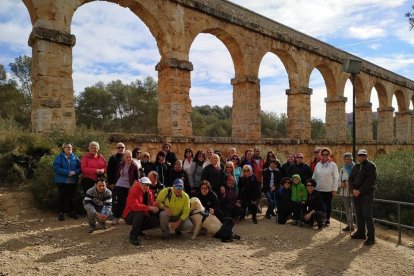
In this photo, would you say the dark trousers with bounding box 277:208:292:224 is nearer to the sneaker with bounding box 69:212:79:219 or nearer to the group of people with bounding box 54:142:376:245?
the group of people with bounding box 54:142:376:245

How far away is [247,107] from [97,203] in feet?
29.2

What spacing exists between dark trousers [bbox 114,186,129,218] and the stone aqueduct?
327cm

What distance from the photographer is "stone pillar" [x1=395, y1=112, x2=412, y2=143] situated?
2558cm

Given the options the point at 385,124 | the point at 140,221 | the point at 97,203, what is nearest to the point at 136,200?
the point at 140,221

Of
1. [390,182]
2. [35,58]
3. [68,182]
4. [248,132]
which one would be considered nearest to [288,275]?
[68,182]

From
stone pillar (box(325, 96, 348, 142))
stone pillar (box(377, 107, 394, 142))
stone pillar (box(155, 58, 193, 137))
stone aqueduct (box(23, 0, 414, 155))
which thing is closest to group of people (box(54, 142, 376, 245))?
stone aqueduct (box(23, 0, 414, 155))

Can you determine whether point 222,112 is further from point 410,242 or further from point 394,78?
point 410,242

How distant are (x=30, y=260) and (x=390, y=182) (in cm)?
860

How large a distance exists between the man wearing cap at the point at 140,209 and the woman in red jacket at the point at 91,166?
3.67ft

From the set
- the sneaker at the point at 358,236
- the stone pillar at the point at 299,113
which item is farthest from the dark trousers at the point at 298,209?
the stone pillar at the point at 299,113

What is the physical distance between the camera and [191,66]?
11703 millimetres

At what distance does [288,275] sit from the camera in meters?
4.48

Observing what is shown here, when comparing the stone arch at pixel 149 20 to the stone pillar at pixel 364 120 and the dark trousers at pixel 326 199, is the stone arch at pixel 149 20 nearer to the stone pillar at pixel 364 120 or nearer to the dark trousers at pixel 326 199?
the dark trousers at pixel 326 199

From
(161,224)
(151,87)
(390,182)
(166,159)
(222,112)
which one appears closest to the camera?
(161,224)
